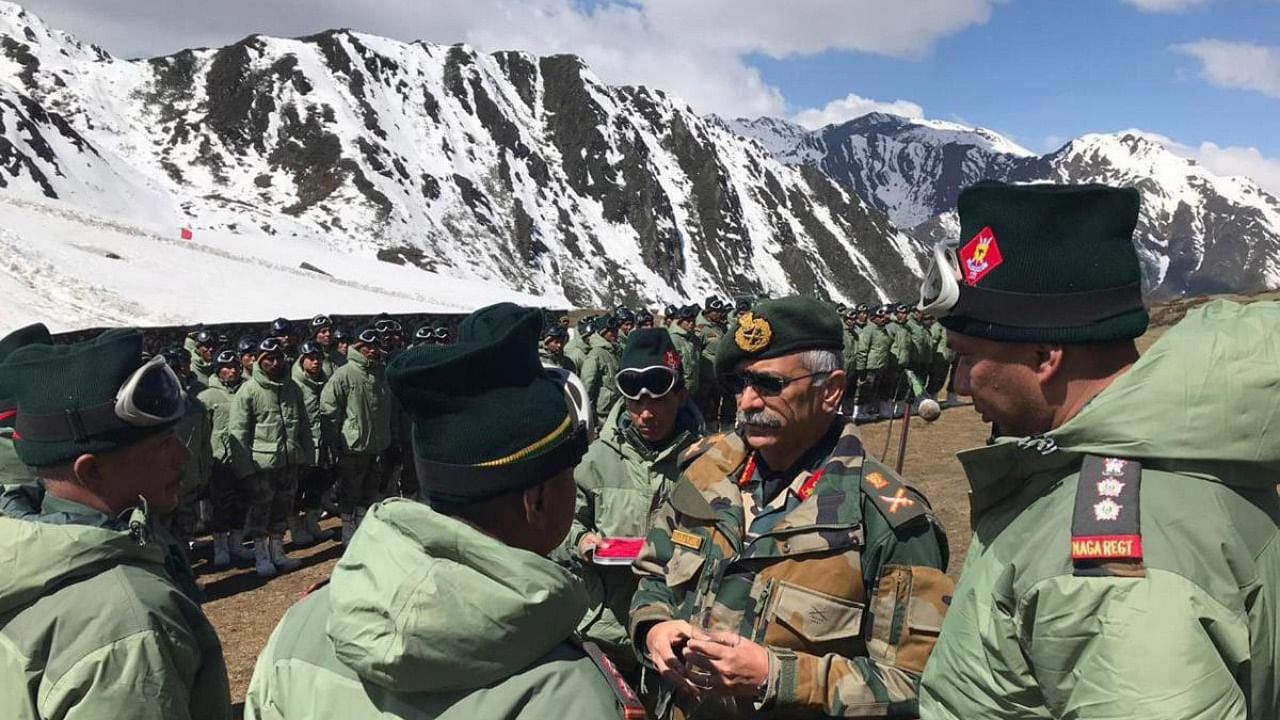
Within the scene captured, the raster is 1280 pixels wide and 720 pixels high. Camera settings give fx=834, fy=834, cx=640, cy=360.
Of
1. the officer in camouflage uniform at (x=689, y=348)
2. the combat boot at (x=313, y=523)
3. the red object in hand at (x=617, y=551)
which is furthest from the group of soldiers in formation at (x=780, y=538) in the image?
the officer in camouflage uniform at (x=689, y=348)

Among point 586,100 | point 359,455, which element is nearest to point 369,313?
point 359,455

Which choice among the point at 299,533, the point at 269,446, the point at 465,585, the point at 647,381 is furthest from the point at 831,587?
the point at 299,533

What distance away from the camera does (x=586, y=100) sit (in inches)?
4537

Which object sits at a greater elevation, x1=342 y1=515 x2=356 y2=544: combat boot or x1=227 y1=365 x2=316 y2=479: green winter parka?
x1=227 y1=365 x2=316 y2=479: green winter parka

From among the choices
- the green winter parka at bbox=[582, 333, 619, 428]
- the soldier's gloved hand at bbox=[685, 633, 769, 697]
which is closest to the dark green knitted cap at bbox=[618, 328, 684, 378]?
the soldier's gloved hand at bbox=[685, 633, 769, 697]

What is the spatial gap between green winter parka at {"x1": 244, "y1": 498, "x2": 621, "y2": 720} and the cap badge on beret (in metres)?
1.74

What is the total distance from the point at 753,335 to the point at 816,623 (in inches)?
44.1

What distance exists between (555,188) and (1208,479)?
105 metres

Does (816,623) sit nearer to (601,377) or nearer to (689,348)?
(601,377)

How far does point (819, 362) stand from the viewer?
327 cm

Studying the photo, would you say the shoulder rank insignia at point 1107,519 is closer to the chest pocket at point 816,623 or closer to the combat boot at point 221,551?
the chest pocket at point 816,623

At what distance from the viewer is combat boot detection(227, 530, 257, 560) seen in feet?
A: 33.5

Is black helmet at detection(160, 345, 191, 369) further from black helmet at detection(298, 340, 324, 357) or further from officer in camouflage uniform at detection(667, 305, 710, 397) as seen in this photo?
officer in camouflage uniform at detection(667, 305, 710, 397)

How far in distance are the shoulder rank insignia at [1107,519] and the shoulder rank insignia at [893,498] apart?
1118 millimetres
